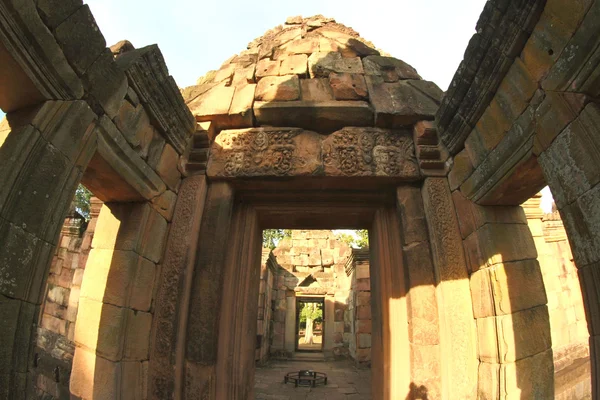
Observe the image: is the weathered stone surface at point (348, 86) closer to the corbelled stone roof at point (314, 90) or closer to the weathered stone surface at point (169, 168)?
the corbelled stone roof at point (314, 90)

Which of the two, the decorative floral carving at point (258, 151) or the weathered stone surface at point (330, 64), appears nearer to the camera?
the decorative floral carving at point (258, 151)

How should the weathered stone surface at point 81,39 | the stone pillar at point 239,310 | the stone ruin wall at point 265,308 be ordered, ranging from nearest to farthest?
the weathered stone surface at point 81,39 < the stone pillar at point 239,310 < the stone ruin wall at point 265,308

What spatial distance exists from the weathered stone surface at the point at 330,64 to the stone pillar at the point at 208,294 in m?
1.69

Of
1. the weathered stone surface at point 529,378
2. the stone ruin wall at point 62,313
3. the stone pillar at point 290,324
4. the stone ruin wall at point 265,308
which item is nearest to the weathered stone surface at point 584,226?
the weathered stone surface at point 529,378

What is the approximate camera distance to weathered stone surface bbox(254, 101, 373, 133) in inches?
144

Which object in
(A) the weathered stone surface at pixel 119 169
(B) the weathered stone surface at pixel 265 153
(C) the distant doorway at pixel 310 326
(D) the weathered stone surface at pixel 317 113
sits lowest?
→ (C) the distant doorway at pixel 310 326

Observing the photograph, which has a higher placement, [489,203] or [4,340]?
[489,203]

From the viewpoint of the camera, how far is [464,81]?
2.83 m

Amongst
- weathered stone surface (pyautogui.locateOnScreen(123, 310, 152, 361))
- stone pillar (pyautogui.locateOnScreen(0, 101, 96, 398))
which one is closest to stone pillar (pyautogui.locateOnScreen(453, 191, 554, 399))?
weathered stone surface (pyautogui.locateOnScreen(123, 310, 152, 361))

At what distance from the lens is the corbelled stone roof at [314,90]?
368 cm

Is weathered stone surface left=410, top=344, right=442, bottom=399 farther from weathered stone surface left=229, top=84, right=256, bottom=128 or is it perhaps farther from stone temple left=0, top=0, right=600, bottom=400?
weathered stone surface left=229, top=84, right=256, bottom=128

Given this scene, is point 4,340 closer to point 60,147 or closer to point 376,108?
point 60,147

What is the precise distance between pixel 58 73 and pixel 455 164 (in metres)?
3.14

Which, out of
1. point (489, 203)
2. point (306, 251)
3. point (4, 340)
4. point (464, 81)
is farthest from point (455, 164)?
point (306, 251)
